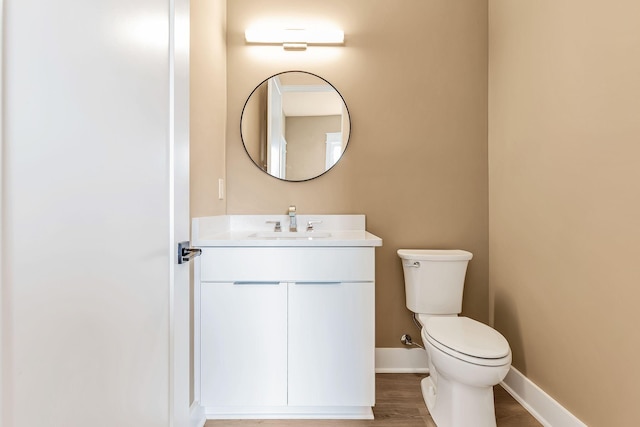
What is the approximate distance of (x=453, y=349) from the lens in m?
1.31

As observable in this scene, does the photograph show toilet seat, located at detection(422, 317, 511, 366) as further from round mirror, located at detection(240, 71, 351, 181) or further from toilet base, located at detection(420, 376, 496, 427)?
round mirror, located at detection(240, 71, 351, 181)

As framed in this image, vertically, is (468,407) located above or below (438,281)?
below

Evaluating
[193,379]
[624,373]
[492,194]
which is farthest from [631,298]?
[193,379]

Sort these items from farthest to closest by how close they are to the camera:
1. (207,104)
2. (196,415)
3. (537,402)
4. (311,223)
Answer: (311,223) < (207,104) < (537,402) < (196,415)

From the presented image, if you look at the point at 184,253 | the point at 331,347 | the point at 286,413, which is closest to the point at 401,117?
the point at 331,347

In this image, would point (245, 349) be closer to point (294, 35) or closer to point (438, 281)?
point (438, 281)

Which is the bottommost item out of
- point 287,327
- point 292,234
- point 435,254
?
point 287,327

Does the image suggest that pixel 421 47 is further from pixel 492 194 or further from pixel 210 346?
pixel 210 346

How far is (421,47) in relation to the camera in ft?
6.75

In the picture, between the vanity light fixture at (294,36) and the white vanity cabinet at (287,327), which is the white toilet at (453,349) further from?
the vanity light fixture at (294,36)

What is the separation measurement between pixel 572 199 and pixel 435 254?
710 millimetres

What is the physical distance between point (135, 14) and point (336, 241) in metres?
1.09

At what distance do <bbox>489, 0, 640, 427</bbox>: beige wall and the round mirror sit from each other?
40.4 inches

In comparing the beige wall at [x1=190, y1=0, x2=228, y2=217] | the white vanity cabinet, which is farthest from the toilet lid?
the beige wall at [x1=190, y1=0, x2=228, y2=217]
